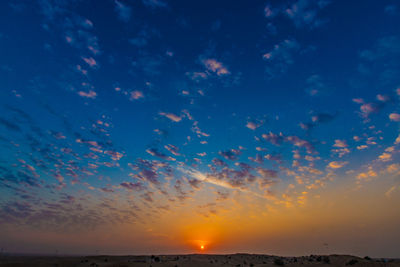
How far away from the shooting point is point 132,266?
49.0 m

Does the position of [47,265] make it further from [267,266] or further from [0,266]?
[267,266]

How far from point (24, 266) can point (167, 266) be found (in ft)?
109

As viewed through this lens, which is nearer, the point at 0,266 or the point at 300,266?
the point at 300,266

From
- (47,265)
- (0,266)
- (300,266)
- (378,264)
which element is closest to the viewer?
(378,264)

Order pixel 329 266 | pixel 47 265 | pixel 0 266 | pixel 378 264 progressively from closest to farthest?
pixel 378 264 → pixel 329 266 → pixel 0 266 → pixel 47 265

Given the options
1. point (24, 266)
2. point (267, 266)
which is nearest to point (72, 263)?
point (24, 266)

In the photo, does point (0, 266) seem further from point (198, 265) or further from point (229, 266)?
point (229, 266)

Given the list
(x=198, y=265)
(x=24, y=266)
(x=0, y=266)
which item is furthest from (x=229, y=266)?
(x=0, y=266)

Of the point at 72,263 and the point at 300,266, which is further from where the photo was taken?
the point at 72,263

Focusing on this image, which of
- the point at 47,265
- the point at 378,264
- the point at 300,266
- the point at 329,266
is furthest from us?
the point at 47,265

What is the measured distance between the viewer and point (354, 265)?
132 ft

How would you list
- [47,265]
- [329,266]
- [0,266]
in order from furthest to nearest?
[47,265] → [0,266] → [329,266]

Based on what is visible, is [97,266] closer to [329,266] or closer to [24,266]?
[24,266]

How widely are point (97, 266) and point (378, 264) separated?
5530cm
